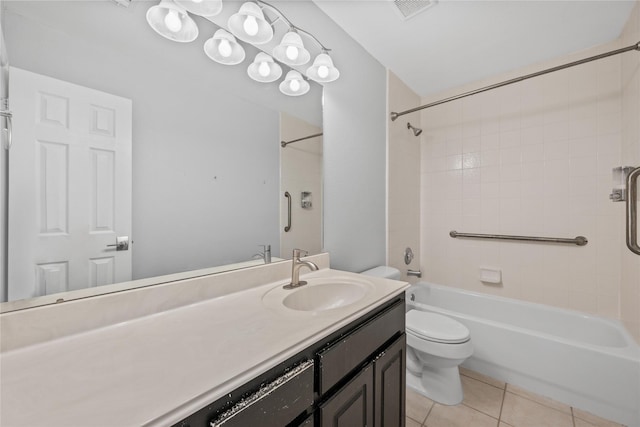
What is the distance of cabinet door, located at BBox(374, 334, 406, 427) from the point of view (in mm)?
900

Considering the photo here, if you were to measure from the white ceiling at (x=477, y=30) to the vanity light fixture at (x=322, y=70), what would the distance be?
382mm

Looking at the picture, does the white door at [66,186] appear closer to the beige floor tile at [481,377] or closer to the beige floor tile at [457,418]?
the beige floor tile at [457,418]

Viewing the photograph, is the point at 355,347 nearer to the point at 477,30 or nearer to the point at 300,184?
the point at 300,184

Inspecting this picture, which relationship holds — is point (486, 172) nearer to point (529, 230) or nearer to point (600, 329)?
point (529, 230)

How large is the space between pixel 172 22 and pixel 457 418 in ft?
7.39

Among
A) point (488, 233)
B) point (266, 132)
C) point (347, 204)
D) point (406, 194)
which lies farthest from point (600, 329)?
point (266, 132)

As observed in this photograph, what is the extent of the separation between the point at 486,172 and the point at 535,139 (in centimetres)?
40

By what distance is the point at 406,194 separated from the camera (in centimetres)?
238

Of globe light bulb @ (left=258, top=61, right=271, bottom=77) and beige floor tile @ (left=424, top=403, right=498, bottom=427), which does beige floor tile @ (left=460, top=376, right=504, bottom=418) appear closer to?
beige floor tile @ (left=424, top=403, right=498, bottom=427)

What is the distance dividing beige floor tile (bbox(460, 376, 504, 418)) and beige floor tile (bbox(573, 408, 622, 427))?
1.11ft

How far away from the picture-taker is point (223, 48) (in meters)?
1.03

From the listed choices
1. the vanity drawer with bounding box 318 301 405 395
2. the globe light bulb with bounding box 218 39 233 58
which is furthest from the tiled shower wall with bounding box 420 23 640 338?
the globe light bulb with bounding box 218 39 233 58

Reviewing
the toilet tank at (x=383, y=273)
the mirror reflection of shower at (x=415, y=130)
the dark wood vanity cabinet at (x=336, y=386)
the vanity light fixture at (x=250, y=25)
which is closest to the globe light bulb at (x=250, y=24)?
the vanity light fixture at (x=250, y=25)

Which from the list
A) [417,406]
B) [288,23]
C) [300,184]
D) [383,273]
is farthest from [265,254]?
[417,406]
